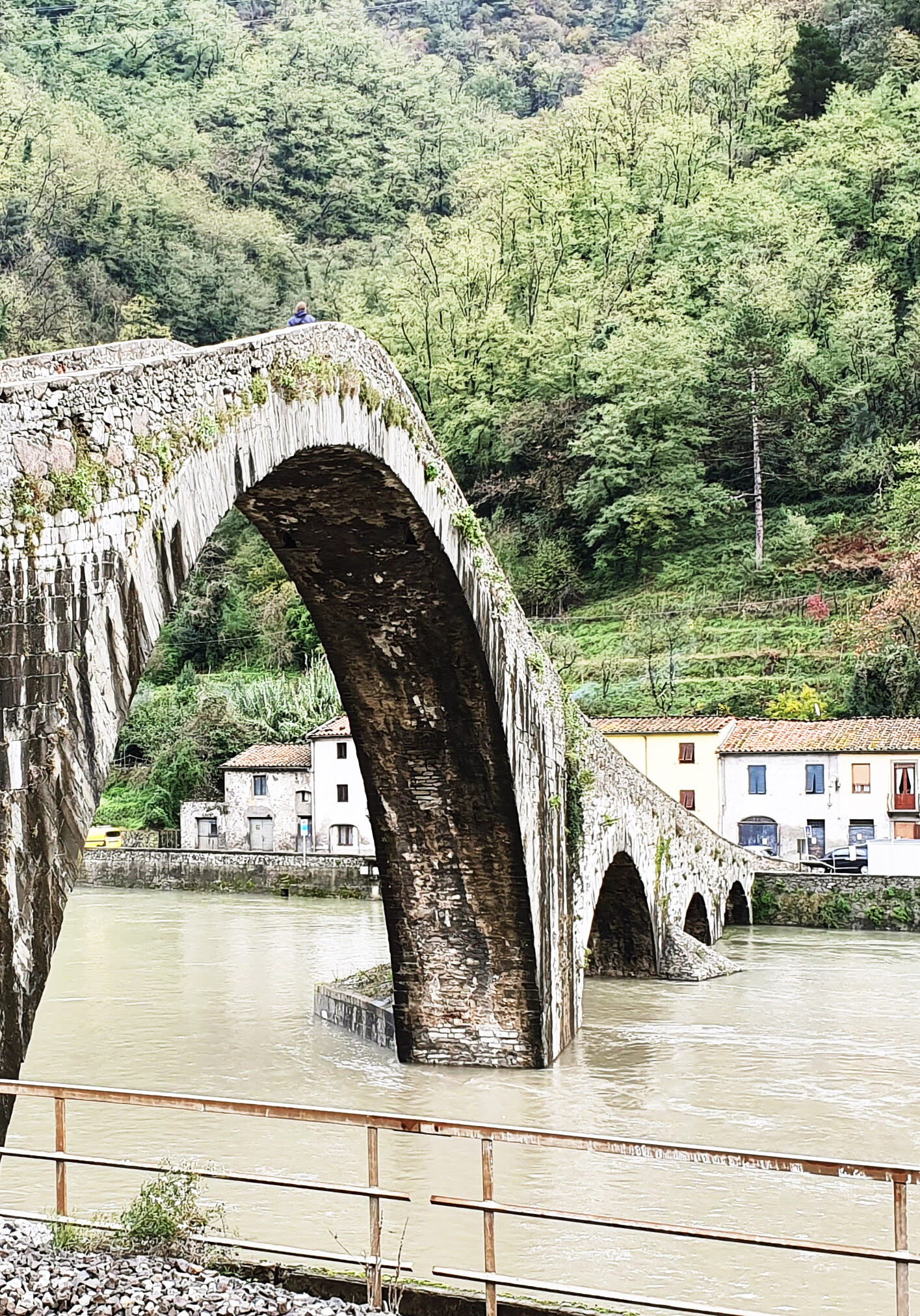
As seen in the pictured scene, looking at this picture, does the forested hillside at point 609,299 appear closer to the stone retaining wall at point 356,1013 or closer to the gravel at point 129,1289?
the stone retaining wall at point 356,1013

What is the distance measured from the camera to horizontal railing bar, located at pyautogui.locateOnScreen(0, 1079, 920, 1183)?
544 centimetres

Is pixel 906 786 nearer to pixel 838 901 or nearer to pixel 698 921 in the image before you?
pixel 838 901

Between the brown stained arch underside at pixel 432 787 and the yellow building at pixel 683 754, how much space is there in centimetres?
1981

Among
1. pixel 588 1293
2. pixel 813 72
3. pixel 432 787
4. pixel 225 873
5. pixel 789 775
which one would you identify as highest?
pixel 813 72

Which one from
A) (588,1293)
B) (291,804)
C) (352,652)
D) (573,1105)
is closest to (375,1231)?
(588,1293)

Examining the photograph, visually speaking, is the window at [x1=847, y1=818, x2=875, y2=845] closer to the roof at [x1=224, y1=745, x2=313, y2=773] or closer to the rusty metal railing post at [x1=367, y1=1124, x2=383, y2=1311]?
the roof at [x1=224, y1=745, x2=313, y2=773]

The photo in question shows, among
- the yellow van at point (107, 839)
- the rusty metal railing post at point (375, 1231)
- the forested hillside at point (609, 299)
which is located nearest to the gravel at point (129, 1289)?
the rusty metal railing post at point (375, 1231)

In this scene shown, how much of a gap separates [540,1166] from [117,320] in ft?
190

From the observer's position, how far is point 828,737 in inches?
1324

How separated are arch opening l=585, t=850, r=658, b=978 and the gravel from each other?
15.4m

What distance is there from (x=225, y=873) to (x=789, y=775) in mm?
12898

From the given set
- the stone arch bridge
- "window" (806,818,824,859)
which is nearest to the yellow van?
"window" (806,818,824,859)

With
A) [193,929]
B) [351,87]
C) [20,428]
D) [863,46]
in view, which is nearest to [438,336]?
[863,46]

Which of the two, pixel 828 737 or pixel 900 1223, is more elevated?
pixel 828 737
